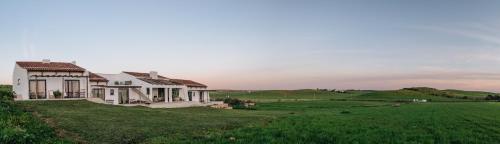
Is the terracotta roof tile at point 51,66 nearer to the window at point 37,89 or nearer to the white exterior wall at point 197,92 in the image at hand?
the window at point 37,89

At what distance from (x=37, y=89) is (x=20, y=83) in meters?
2.04

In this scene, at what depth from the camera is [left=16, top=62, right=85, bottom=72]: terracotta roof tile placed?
4606 cm

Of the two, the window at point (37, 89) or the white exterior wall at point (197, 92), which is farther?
the white exterior wall at point (197, 92)

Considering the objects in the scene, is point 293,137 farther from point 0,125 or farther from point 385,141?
point 0,125

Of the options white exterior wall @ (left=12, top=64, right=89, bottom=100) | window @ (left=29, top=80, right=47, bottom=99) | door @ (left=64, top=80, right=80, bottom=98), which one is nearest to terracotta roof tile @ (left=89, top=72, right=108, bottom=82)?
door @ (left=64, top=80, right=80, bottom=98)

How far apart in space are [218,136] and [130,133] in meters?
4.06

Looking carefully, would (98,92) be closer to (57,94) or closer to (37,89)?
(57,94)

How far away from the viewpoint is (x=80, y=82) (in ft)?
163

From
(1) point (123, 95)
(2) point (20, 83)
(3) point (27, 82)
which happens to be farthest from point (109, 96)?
(2) point (20, 83)

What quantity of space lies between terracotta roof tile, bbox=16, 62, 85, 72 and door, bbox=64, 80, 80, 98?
4.78 feet

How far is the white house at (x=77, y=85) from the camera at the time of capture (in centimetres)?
4606

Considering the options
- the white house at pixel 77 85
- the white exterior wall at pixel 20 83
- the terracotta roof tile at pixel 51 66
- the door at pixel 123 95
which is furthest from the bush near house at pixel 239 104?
the white exterior wall at pixel 20 83

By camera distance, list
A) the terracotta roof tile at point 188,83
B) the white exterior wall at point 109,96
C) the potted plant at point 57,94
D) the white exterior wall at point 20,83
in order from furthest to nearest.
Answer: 1. the terracotta roof tile at point 188,83
2. the white exterior wall at point 109,96
3. the potted plant at point 57,94
4. the white exterior wall at point 20,83

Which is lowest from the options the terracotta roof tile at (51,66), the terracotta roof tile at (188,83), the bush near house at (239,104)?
the bush near house at (239,104)
